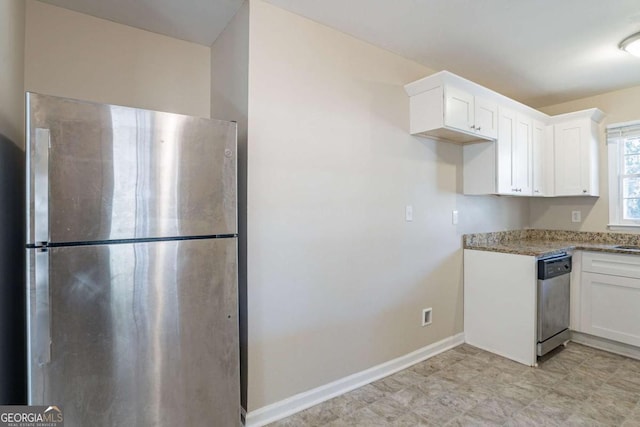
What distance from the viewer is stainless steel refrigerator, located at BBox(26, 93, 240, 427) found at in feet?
3.93

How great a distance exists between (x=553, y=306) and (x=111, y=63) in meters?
3.85

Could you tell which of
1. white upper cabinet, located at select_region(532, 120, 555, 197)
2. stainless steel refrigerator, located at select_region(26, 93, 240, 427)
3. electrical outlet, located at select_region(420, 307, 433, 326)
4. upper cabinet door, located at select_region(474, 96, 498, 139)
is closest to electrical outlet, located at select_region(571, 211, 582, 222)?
white upper cabinet, located at select_region(532, 120, 555, 197)

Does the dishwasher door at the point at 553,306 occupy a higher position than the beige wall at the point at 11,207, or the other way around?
the beige wall at the point at 11,207

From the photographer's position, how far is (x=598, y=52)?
2545 mm

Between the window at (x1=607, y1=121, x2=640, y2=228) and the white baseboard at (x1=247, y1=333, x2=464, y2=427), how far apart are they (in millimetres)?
2280

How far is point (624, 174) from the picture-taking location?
3385mm

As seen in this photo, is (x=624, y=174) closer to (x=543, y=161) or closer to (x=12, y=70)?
(x=543, y=161)

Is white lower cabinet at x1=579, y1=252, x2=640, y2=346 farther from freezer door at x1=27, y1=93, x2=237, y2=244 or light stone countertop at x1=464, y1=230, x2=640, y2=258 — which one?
freezer door at x1=27, y1=93, x2=237, y2=244

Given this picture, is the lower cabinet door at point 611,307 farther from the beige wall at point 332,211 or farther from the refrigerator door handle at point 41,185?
the refrigerator door handle at point 41,185

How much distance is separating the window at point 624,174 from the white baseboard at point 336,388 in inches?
89.8

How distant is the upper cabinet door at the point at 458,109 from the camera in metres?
2.47

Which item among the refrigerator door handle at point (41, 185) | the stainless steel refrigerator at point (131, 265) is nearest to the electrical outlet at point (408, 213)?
the stainless steel refrigerator at point (131, 265)

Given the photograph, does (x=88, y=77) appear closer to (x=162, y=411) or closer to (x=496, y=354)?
(x=162, y=411)

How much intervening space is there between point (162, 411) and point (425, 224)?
2244 mm
